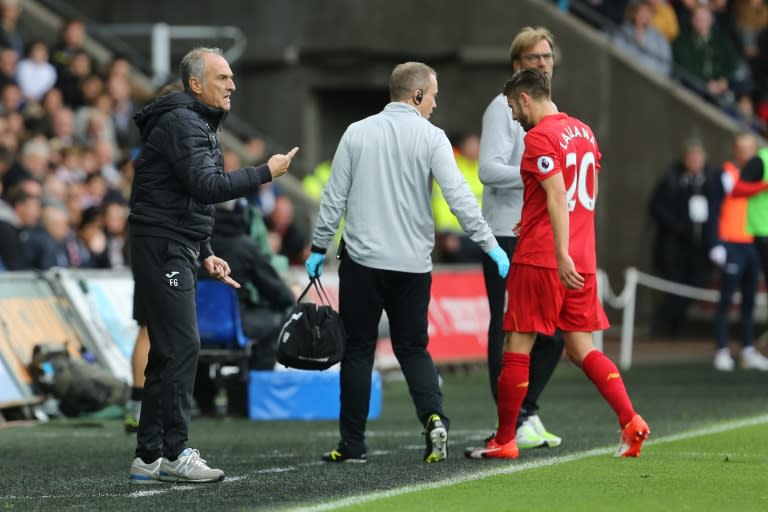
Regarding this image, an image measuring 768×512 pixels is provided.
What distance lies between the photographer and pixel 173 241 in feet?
29.3

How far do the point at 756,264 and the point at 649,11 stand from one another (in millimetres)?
8229

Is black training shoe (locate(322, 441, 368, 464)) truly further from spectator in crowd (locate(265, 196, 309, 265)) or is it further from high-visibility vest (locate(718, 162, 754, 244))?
spectator in crowd (locate(265, 196, 309, 265))

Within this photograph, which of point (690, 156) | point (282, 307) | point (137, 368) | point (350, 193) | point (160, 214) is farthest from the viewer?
point (690, 156)

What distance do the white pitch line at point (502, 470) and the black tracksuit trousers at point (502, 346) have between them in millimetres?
554

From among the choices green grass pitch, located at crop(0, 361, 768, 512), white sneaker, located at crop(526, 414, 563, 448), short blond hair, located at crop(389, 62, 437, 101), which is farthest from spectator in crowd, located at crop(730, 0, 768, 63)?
short blond hair, located at crop(389, 62, 437, 101)

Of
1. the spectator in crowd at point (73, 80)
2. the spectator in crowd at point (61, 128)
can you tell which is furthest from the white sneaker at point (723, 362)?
the spectator in crowd at point (73, 80)

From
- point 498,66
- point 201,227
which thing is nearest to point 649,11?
point 498,66

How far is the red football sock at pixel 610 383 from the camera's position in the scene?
963 cm

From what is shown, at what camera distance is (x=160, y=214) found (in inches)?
351

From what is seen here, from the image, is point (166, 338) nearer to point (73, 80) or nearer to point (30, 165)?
point (30, 165)

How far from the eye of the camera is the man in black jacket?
8859 millimetres

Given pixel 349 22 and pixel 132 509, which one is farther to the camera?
pixel 349 22

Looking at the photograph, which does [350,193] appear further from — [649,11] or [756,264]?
[649,11]

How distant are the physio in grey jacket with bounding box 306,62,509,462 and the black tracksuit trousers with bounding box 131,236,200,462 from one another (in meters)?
1.22
